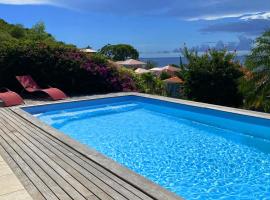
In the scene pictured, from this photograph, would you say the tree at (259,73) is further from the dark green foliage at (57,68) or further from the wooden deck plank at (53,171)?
the wooden deck plank at (53,171)

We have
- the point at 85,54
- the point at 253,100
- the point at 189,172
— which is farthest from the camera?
the point at 85,54

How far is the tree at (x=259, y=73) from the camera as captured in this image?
34.9 ft

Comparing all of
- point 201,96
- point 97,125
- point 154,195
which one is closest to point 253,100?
point 201,96

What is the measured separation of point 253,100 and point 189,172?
5.53 m

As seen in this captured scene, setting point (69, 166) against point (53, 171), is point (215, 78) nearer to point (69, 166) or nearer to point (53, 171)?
point (69, 166)

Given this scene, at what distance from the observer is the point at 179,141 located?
8320mm

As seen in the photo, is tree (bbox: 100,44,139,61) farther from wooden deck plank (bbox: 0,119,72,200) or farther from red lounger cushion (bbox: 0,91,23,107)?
wooden deck plank (bbox: 0,119,72,200)

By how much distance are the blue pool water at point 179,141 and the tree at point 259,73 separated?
174 centimetres

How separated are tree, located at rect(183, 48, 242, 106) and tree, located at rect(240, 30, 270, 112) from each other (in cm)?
191

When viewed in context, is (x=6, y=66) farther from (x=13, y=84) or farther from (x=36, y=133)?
(x=36, y=133)

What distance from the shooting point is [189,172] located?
20.7ft

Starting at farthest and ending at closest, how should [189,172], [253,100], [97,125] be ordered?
[253,100], [97,125], [189,172]

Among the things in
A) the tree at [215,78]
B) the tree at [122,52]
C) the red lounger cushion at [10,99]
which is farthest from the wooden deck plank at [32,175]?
the tree at [122,52]

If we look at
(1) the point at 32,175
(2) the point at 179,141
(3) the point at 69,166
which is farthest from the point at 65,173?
(2) the point at 179,141
